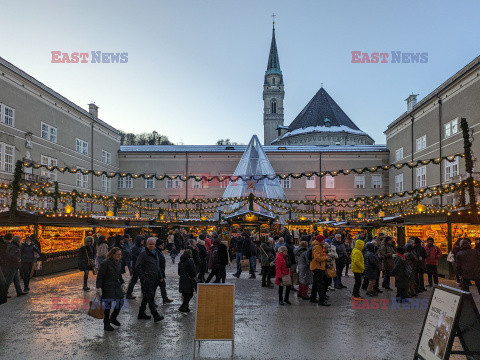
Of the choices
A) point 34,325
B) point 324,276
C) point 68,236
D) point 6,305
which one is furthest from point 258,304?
point 68,236

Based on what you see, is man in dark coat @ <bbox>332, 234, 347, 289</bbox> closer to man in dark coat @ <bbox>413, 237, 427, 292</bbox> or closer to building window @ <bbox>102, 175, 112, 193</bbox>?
man in dark coat @ <bbox>413, 237, 427, 292</bbox>

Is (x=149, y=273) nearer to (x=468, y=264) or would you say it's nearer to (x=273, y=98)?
(x=468, y=264)

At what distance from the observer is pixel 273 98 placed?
285ft

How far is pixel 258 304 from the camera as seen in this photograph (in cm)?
1011

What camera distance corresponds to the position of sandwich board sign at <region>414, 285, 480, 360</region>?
4.57m

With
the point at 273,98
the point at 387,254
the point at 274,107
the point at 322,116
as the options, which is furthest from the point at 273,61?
the point at 387,254

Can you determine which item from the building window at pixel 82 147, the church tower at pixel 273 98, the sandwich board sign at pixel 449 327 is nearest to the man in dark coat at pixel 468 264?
the sandwich board sign at pixel 449 327

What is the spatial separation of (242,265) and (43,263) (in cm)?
743

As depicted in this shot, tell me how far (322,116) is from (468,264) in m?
56.6

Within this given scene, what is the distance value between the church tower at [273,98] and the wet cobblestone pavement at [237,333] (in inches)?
3023

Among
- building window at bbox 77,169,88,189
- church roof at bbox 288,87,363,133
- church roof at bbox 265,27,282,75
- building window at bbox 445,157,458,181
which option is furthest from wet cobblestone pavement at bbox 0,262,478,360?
church roof at bbox 265,27,282,75

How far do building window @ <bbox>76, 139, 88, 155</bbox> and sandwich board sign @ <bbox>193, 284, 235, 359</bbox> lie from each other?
37.6 m

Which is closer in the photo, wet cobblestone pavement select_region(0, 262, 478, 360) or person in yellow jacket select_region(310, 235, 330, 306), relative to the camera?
wet cobblestone pavement select_region(0, 262, 478, 360)

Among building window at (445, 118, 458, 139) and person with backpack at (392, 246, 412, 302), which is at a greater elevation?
building window at (445, 118, 458, 139)
